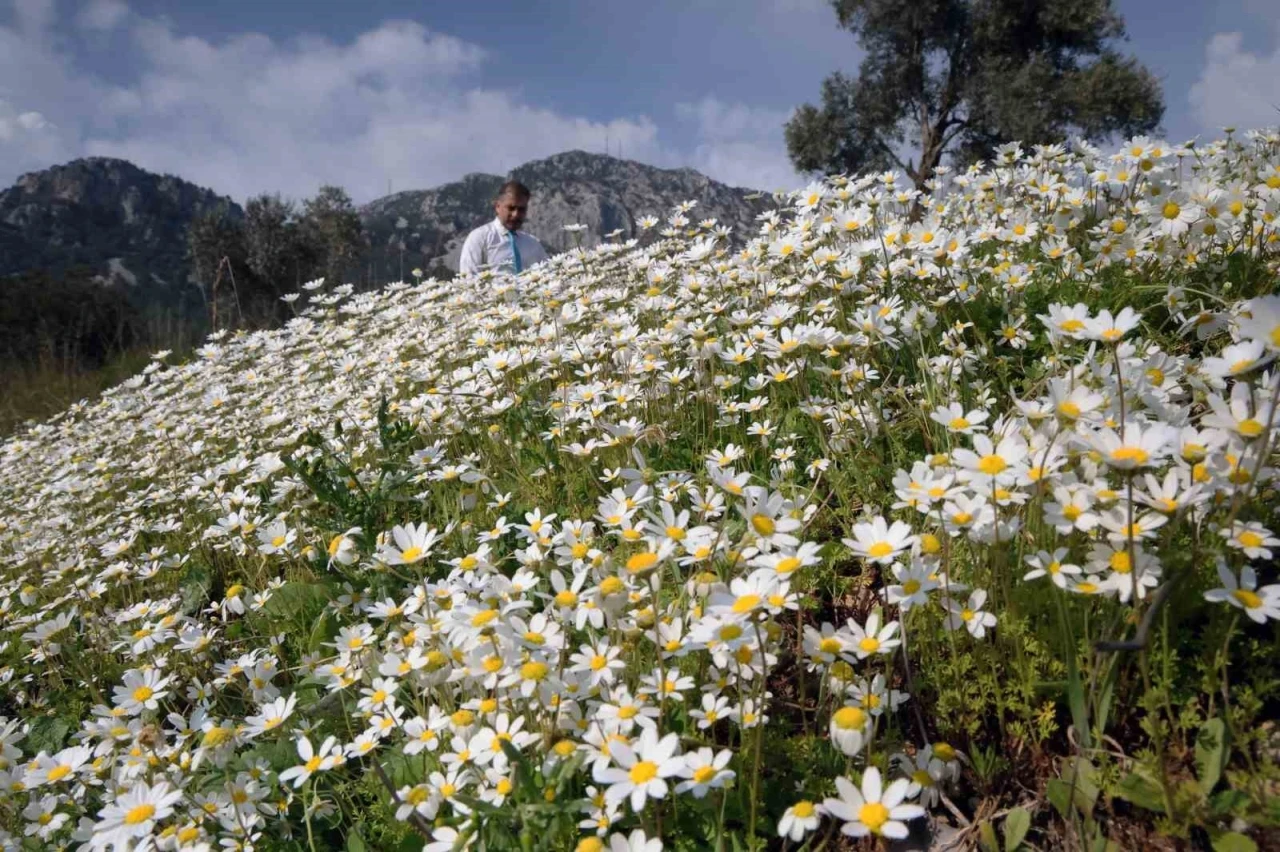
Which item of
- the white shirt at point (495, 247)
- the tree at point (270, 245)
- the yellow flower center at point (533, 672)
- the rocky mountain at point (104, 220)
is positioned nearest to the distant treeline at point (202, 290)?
the tree at point (270, 245)

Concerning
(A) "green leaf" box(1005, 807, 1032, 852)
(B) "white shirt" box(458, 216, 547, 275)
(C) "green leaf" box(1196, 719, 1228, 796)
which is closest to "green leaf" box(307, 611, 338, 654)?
(A) "green leaf" box(1005, 807, 1032, 852)

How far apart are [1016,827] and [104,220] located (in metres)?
58.0

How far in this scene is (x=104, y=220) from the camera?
4600 centimetres

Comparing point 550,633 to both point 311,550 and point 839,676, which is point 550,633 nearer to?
point 839,676

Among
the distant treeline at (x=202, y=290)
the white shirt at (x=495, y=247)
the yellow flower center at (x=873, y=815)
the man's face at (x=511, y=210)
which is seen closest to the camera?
the yellow flower center at (x=873, y=815)

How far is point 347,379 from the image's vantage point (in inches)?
188

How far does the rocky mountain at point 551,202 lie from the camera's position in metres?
44.4

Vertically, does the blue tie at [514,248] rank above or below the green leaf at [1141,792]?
above

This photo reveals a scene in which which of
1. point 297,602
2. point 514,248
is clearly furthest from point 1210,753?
point 514,248

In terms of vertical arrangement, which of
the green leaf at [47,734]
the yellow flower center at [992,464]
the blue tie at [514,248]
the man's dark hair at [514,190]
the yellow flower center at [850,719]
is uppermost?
the man's dark hair at [514,190]

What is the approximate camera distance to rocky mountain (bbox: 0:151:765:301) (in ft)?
128

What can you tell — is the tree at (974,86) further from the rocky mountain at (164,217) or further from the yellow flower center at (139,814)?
the yellow flower center at (139,814)

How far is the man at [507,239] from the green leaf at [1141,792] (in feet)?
24.7

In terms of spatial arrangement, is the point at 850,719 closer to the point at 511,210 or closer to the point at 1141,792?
the point at 1141,792
